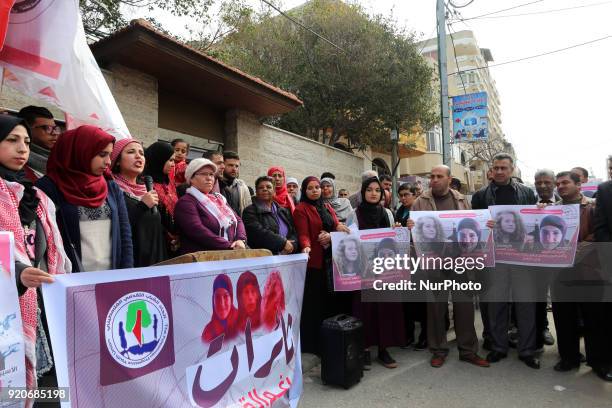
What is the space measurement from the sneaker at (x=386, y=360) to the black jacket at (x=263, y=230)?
137cm

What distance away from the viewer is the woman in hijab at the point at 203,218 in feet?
10.2

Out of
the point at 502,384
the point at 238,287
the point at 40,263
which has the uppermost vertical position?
the point at 40,263

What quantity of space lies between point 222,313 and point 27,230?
106 centimetres

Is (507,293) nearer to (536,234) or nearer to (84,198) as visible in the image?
(536,234)

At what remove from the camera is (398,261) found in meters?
4.03

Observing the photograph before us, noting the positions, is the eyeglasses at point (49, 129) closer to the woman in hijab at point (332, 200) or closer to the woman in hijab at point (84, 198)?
the woman in hijab at point (84, 198)

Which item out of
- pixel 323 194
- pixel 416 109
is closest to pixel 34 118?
pixel 323 194

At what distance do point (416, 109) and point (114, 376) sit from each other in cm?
1431

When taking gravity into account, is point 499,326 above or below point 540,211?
below

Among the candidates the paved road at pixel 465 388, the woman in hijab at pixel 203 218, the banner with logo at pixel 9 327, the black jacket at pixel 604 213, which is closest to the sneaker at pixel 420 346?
the paved road at pixel 465 388

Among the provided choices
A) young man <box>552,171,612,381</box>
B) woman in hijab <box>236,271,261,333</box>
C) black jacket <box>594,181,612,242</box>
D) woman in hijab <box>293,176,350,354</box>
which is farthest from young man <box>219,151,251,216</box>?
black jacket <box>594,181,612,242</box>

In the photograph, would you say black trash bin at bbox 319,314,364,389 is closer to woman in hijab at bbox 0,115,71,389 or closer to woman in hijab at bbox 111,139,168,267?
woman in hijab at bbox 111,139,168,267

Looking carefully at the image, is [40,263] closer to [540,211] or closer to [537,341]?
[540,211]

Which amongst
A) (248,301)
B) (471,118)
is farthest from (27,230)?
(471,118)
